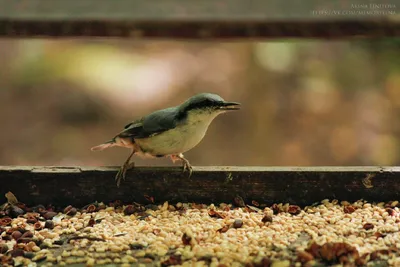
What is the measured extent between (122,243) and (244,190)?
859 mm

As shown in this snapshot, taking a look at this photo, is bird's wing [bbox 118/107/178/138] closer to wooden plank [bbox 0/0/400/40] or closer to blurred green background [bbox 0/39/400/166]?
wooden plank [bbox 0/0/400/40]

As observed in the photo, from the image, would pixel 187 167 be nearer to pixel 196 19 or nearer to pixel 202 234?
pixel 202 234

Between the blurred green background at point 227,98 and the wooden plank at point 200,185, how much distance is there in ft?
14.3

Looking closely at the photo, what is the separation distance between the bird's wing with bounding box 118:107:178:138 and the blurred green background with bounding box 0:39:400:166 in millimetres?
4156

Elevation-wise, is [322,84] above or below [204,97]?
above

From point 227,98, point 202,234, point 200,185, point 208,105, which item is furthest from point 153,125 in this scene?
point 227,98

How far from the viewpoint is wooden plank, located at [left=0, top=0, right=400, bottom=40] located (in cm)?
197

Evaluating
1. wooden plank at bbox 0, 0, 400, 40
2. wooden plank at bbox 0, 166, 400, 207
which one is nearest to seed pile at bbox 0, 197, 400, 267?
wooden plank at bbox 0, 166, 400, 207

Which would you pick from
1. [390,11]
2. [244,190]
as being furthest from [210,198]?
[390,11]

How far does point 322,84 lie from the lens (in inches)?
364

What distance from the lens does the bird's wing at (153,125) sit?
3590mm

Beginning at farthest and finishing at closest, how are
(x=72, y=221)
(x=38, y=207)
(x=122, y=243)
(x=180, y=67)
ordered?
(x=180, y=67), (x=38, y=207), (x=72, y=221), (x=122, y=243)

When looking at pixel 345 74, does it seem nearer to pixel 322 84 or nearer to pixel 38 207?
pixel 322 84

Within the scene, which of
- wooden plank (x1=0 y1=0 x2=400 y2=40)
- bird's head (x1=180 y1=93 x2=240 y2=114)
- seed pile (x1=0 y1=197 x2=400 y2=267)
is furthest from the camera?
bird's head (x1=180 y1=93 x2=240 y2=114)
